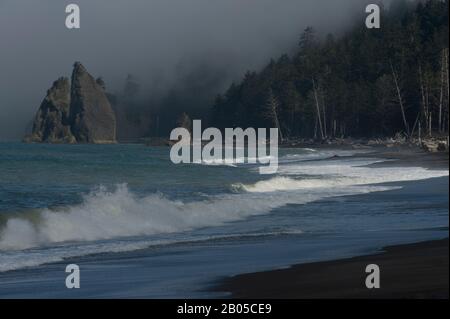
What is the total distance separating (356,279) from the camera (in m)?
11.9

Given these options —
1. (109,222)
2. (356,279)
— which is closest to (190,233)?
(109,222)

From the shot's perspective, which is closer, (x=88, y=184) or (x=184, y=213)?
(x=184, y=213)

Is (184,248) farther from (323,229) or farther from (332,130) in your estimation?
(332,130)

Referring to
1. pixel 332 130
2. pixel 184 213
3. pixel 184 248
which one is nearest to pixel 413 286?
pixel 184 248

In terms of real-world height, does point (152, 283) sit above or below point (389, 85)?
below

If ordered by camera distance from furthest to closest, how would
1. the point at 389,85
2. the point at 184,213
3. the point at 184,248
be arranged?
the point at 389,85 < the point at 184,213 < the point at 184,248

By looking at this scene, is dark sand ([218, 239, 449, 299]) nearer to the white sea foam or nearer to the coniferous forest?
the white sea foam

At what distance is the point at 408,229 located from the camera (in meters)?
18.0

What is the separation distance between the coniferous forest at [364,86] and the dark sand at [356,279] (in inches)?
3068

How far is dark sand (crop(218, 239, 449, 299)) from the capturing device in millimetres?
10695

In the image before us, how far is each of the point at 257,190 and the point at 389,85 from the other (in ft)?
264

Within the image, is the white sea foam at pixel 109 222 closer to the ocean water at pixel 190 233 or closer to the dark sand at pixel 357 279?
the ocean water at pixel 190 233

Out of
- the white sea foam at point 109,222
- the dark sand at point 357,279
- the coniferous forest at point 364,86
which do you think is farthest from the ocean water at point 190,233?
the coniferous forest at point 364,86

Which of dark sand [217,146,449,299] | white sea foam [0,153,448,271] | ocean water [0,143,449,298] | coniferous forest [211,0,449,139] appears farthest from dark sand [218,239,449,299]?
coniferous forest [211,0,449,139]
